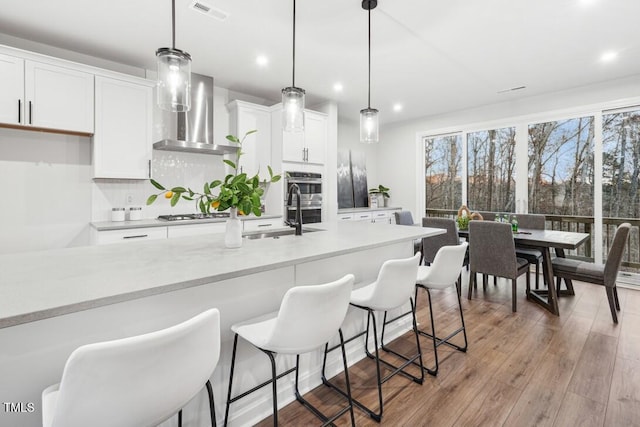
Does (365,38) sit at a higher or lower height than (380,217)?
higher

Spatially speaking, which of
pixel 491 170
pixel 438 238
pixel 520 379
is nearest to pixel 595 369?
pixel 520 379

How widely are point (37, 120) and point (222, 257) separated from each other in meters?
2.60

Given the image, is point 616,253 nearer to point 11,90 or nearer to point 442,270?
point 442,270

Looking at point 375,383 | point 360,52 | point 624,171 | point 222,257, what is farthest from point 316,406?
point 624,171

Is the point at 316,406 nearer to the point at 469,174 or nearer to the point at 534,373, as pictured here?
the point at 534,373

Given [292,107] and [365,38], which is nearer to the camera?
[292,107]

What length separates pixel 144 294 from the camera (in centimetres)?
103

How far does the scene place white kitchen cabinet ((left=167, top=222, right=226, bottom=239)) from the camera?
3.28 meters

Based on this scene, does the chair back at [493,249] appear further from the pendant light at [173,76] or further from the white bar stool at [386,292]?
the pendant light at [173,76]

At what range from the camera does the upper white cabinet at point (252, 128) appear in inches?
162

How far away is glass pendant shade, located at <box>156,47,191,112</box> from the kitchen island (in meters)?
0.79

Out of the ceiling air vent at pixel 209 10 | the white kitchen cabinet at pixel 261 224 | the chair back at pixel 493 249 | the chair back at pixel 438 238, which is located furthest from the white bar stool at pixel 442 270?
the ceiling air vent at pixel 209 10

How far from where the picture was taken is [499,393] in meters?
1.88

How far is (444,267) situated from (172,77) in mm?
1956
